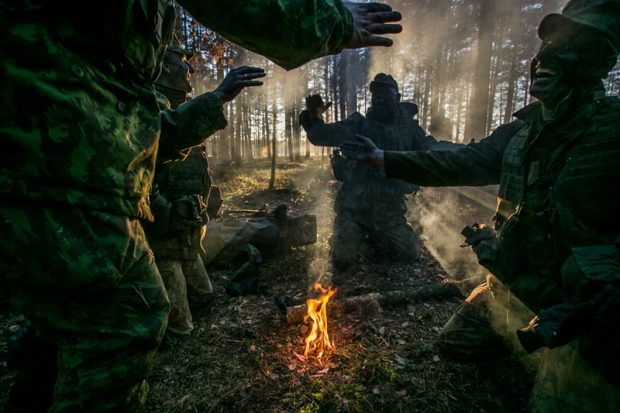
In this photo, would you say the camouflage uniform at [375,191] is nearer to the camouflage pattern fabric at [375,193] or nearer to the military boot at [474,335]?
the camouflage pattern fabric at [375,193]

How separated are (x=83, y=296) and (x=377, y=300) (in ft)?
11.2

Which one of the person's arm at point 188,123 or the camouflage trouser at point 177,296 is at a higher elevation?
the person's arm at point 188,123

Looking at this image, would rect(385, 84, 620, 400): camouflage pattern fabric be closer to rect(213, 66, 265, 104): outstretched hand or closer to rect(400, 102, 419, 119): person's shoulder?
rect(213, 66, 265, 104): outstretched hand

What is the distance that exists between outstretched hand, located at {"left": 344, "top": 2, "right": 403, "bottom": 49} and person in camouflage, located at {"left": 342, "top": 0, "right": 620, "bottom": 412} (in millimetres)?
1698

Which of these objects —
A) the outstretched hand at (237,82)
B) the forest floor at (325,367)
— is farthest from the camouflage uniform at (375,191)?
the outstretched hand at (237,82)

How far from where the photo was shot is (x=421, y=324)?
376 centimetres

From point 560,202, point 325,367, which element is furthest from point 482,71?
point 325,367

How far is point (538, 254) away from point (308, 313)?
92.1 inches

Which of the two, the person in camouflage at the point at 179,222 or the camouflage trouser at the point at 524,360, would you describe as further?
the person in camouflage at the point at 179,222

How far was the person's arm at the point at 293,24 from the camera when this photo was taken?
4.48 feet

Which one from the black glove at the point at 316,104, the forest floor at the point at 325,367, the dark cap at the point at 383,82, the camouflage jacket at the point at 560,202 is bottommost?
the forest floor at the point at 325,367

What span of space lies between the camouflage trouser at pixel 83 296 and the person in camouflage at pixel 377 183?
5.05 metres

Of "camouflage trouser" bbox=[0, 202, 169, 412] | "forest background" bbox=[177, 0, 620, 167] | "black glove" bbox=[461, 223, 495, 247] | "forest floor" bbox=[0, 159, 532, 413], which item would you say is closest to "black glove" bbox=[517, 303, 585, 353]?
"forest floor" bbox=[0, 159, 532, 413]

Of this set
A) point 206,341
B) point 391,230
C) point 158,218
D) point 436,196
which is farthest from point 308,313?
point 436,196
